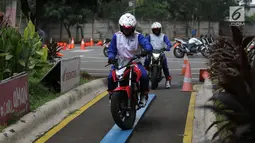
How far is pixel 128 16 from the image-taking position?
297 inches

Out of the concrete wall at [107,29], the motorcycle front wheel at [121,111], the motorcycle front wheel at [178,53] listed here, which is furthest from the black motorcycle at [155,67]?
the concrete wall at [107,29]

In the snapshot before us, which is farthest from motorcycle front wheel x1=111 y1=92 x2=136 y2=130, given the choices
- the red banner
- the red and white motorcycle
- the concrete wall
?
the concrete wall

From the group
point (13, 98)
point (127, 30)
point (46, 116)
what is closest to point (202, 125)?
point (127, 30)

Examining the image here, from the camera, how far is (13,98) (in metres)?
6.68

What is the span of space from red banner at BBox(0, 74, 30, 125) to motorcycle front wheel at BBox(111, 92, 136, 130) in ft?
4.69

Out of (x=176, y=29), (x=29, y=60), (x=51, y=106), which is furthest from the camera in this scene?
(x=176, y=29)

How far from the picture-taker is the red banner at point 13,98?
6.32m

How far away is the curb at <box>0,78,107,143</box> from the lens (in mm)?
6401

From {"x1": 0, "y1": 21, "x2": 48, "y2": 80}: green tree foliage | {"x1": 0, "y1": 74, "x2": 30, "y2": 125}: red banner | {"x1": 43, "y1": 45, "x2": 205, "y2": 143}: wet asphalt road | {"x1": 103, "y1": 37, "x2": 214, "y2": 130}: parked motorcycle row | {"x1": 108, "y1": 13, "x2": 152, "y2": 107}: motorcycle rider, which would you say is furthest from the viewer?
{"x1": 0, "y1": 21, "x2": 48, "y2": 80}: green tree foliage

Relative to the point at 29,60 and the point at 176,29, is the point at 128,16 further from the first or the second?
the point at 176,29

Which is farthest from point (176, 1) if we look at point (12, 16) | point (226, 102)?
point (226, 102)

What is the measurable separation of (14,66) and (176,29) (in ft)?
151

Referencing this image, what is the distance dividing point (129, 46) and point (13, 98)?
2147 mm

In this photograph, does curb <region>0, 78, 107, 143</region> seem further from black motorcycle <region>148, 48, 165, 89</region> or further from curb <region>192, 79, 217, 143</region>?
curb <region>192, 79, 217, 143</region>
